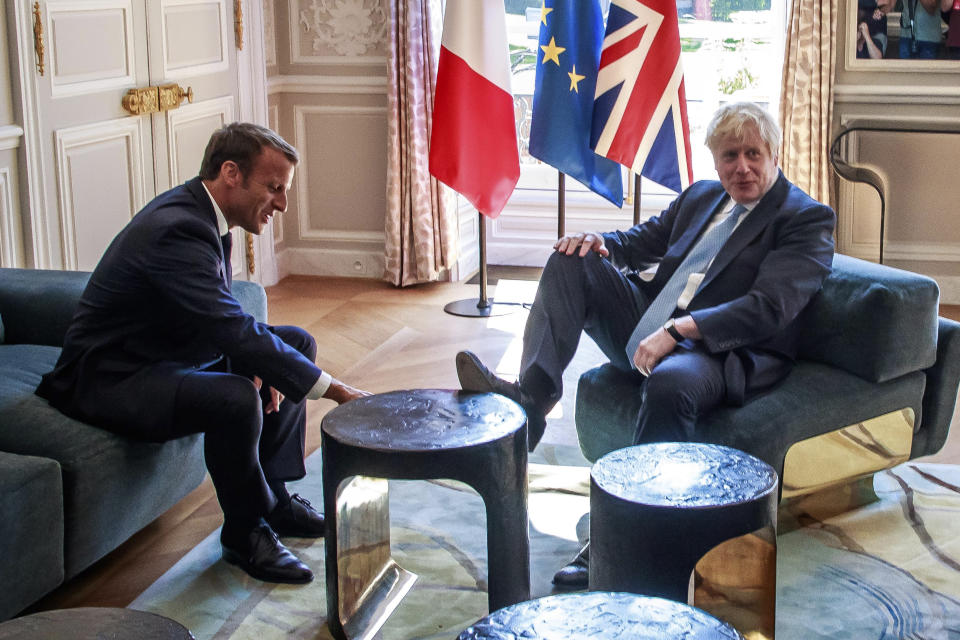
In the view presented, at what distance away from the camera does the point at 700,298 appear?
8.77 feet

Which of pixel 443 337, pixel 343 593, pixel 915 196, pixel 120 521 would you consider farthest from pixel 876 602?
pixel 915 196

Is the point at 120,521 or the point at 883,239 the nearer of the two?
the point at 120,521

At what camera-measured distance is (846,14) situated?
454 centimetres

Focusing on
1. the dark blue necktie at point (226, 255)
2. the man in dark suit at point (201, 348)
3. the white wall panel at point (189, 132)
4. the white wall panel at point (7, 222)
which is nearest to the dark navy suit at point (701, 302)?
the man in dark suit at point (201, 348)

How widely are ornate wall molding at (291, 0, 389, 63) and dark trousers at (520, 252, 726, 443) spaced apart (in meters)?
2.54

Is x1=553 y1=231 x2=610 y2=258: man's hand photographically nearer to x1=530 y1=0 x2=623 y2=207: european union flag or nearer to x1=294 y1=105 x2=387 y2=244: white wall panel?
x1=530 y1=0 x2=623 y2=207: european union flag

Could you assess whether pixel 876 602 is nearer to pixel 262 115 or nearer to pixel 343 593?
pixel 343 593

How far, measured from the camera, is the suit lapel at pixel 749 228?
2.64 m

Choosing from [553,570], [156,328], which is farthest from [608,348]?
[156,328]

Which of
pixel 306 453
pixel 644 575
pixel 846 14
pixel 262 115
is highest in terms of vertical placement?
pixel 846 14

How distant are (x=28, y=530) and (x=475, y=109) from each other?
2.64 m

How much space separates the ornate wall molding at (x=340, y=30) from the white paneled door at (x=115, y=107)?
54 centimetres

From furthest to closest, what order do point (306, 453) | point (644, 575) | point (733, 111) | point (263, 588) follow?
point (306, 453) < point (733, 111) < point (263, 588) < point (644, 575)

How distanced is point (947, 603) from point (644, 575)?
765 mm
